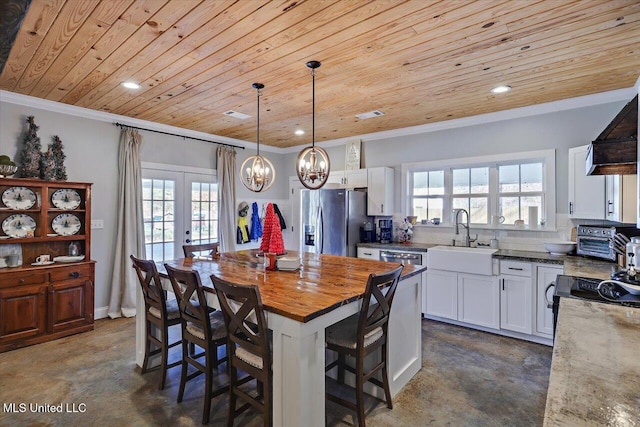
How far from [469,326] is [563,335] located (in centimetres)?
280

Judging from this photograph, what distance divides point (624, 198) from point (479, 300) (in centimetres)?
165

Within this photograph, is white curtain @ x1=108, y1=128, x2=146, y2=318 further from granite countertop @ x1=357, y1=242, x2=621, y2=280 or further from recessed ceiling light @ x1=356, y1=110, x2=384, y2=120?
granite countertop @ x1=357, y1=242, x2=621, y2=280

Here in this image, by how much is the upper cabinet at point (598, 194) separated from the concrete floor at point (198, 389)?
4.72 feet

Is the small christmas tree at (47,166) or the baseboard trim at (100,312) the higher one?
the small christmas tree at (47,166)

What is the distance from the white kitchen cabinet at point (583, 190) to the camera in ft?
10.7

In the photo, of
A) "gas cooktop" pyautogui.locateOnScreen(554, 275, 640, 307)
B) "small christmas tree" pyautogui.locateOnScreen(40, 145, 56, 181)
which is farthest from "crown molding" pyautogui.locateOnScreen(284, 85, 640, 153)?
"small christmas tree" pyautogui.locateOnScreen(40, 145, 56, 181)

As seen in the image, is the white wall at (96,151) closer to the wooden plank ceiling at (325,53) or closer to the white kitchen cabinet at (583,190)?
the wooden plank ceiling at (325,53)

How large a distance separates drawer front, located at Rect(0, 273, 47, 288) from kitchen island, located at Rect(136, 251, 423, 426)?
1.36 metres

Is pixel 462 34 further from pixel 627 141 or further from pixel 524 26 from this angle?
pixel 627 141

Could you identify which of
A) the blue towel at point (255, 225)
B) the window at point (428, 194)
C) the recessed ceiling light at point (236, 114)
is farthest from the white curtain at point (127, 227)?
the window at point (428, 194)

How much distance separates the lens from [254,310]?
1.82m

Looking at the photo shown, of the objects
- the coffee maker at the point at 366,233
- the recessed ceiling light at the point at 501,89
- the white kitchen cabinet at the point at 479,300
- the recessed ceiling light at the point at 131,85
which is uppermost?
the recessed ceiling light at the point at 501,89

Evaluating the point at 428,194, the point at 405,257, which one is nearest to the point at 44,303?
the point at 405,257

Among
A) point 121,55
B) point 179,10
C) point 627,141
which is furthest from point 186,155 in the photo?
point 627,141
